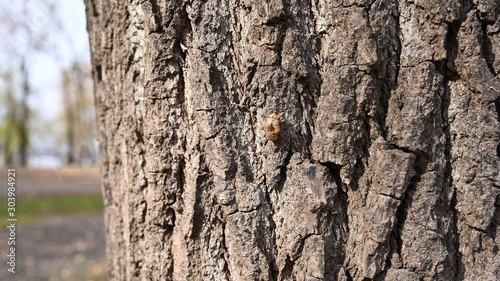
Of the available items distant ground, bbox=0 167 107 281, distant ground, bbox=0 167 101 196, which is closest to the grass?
distant ground, bbox=0 167 107 281

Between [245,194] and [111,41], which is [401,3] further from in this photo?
[111,41]

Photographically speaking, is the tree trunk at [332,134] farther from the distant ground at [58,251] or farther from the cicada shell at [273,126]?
the distant ground at [58,251]

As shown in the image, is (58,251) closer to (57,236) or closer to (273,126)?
(57,236)

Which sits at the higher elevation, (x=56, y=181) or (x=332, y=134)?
(x=332, y=134)

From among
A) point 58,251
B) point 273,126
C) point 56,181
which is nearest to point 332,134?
point 273,126

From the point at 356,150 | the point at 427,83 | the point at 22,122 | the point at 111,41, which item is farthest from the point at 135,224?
the point at 22,122

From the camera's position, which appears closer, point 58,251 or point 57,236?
point 58,251

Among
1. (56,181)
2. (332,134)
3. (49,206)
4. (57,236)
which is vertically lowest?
(56,181)
